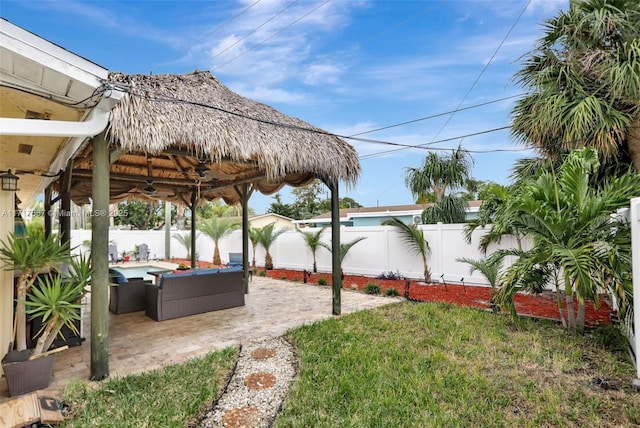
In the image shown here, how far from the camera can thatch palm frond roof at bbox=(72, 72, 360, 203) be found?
416 centimetres

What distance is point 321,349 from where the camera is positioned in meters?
4.75

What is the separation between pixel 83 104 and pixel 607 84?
8828 mm

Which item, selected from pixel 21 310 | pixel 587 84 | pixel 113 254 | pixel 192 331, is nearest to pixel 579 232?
pixel 587 84

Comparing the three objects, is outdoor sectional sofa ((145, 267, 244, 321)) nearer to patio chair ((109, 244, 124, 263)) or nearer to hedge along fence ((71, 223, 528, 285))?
hedge along fence ((71, 223, 528, 285))

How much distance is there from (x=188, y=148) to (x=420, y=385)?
14.1 feet

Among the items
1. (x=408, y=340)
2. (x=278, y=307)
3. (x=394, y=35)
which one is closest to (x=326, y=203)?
(x=394, y=35)

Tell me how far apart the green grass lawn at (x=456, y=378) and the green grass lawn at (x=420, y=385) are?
0.01 metres

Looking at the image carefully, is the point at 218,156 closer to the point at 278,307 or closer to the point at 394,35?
the point at 278,307

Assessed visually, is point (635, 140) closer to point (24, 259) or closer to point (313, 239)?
point (313, 239)

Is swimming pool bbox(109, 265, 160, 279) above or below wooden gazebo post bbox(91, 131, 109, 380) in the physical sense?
below

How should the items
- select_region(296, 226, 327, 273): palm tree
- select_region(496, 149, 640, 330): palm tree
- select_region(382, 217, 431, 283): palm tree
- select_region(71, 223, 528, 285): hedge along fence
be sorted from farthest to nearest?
select_region(296, 226, 327, 273): palm tree → select_region(382, 217, 431, 283): palm tree → select_region(71, 223, 528, 285): hedge along fence → select_region(496, 149, 640, 330): palm tree

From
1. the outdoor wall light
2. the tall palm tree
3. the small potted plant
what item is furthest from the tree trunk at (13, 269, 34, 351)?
the tall palm tree

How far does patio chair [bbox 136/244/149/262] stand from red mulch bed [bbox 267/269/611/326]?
39.5 ft

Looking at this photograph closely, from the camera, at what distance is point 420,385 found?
3.68 meters
